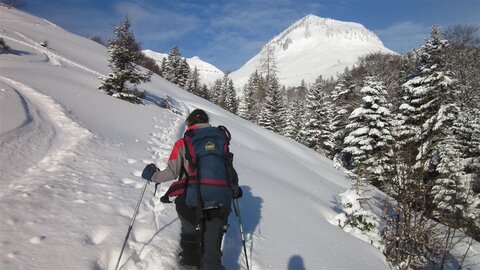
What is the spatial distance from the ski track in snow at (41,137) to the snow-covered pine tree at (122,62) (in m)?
5.70

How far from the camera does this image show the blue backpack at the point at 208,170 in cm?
365

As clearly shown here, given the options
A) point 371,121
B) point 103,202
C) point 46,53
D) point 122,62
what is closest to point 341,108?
point 371,121

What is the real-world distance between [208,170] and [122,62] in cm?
1458

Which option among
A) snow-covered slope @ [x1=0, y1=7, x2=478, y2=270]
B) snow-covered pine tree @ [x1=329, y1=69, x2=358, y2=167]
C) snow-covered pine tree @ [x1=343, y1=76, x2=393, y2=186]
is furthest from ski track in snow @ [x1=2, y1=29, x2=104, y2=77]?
snow-covered pine tree @ [x1=329, y1=69, x2=358, y2=167]

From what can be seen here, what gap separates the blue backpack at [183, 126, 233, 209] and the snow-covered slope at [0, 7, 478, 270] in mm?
1253

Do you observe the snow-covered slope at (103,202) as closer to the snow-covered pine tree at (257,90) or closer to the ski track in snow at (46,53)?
the ski track in snow at (46,53)

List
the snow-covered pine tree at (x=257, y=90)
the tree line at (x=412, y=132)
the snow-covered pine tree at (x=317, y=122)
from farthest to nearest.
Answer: the snow-covered pine tree at (x=257, y=90)
the snow-covered pine tree at (x=317, y=122)
the tree line at (x=412, y=132)

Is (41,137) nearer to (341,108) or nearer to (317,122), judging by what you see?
(341,108)

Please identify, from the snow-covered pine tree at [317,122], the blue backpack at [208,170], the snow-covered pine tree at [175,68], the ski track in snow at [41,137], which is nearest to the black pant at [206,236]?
the blue backpack at [208,170]

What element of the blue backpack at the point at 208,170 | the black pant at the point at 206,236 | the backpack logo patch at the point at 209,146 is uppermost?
the backpack logo patch at the point at 209,146

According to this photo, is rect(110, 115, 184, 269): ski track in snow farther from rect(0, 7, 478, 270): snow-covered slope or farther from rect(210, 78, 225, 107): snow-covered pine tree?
rect(210, 78, 225, 107): snow-covered pine tree

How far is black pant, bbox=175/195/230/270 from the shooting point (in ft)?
12.0

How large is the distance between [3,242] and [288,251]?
4.22 meters

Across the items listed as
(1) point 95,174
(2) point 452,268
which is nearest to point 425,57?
(2) point 452,268
